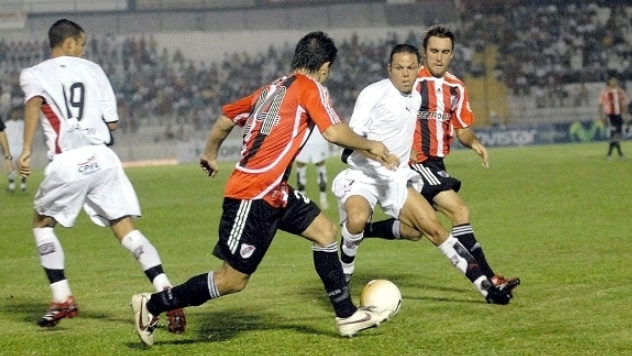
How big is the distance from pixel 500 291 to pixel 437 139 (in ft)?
6.19

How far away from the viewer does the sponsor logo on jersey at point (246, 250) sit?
26.2 feet

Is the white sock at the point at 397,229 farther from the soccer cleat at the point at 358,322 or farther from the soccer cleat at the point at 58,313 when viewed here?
the soccer cleat at the point at 58,313

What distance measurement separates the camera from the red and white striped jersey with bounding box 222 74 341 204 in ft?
26.5

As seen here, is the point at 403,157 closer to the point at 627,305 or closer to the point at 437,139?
the point at 437,139

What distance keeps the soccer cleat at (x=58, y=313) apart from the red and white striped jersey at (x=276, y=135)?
6.27 feet

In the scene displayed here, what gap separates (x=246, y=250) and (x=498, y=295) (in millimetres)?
2710

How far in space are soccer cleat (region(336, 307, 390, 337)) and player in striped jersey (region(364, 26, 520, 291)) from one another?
2463mm

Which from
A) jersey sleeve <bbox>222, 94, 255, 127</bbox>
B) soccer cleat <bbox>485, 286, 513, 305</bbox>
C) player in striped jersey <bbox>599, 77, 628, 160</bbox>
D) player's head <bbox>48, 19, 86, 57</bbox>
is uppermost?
player's head <bbox>48, 19, 86, 57</bbox>

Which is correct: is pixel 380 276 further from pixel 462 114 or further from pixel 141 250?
pixel 141 250

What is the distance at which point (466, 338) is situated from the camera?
8.24 m

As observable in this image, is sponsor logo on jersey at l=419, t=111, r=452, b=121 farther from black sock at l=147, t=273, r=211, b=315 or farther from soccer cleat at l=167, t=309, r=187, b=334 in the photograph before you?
black sock at l=147, t=273, r=211, b=315

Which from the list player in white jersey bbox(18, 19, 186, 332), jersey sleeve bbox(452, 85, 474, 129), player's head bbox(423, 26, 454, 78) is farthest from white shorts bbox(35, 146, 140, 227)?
jersey sleeve bbox(452, 85, 474, 129)

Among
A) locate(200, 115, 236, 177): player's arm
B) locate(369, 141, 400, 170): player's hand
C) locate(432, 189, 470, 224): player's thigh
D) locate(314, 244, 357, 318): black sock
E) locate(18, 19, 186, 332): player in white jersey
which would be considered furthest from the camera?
locate(432, 189, 470, 224): player's thigh

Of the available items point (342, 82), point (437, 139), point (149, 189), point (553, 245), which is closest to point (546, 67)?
point (342, 82)
